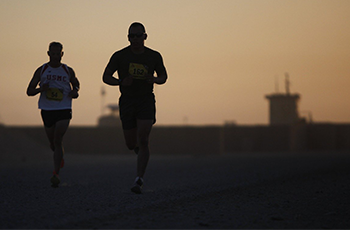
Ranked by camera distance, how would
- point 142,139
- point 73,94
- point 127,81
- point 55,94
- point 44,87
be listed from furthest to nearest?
point 73,94 < point 55,94 < point 44,87 < point 142,139 < point 127,81

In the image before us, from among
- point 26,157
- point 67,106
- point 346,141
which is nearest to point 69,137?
point 26,157

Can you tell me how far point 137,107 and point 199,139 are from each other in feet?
99.6

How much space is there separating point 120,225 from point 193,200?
1637 millimetres

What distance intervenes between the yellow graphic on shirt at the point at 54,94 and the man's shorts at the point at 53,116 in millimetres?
169

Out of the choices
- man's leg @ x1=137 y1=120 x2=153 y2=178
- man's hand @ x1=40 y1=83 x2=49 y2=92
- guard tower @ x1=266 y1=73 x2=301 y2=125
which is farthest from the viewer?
guard tower @ x1=266 y1=73 x2=301 y2=125

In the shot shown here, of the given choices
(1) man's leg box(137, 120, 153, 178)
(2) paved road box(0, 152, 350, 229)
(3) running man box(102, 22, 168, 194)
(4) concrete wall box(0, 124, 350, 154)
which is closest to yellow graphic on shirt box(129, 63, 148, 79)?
(3) running man box(102, 22, 168, 194)

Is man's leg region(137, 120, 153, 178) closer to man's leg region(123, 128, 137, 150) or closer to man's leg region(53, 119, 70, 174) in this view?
man's leg region(123, 128, 137, 150)

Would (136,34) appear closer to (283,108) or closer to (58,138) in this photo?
(58,138)

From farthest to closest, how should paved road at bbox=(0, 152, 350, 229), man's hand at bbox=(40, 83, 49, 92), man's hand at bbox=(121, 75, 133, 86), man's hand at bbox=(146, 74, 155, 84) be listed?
man's hand at bbox=(40, 83, 49, 92), man's hand at bbox=(146, 74, 155, 84), man's hand at bbox=(121, 75, 133, 86), paved road at bbox=(0, 152, 350, 229)

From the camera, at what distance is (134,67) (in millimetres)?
6031

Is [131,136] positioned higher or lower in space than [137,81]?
lower

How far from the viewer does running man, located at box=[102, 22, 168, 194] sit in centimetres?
605

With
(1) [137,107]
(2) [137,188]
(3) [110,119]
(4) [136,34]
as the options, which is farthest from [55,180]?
(3) [110,119]

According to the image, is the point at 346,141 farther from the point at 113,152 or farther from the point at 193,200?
the point at 193,200
